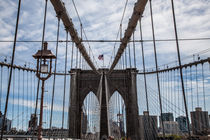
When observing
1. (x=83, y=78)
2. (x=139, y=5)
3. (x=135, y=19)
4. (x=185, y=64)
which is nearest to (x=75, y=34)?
(x=135, y=19)

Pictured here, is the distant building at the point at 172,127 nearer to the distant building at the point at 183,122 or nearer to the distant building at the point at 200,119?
the distant building at the point at 183,122

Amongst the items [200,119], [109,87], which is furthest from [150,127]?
[109,87]

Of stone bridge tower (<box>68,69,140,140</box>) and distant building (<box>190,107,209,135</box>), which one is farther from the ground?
stone bridge tower (<box>68,69,140,140</box>)

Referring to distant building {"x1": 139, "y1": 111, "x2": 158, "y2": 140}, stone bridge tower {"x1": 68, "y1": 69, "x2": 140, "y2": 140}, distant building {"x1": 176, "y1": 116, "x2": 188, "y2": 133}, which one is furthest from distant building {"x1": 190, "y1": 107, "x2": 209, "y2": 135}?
stone bridge tower {"x1": 68, "y1": 69, "x2": 140, "y2": 140}

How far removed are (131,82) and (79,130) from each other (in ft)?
27.3

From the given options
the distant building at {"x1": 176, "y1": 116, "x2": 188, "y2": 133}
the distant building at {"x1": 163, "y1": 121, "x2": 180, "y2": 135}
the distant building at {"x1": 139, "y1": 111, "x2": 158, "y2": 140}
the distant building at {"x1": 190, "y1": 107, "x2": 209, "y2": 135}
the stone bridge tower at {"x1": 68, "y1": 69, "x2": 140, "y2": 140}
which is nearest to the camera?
the distant building at {"x1": 176, "y1": 116, "x2": 188, "y2": 133}

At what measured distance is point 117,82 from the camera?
82.6 ft

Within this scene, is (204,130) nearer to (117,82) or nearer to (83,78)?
(117,82)

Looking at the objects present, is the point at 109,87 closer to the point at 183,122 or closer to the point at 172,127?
the point at 172,127

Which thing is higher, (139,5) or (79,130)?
(139,5)

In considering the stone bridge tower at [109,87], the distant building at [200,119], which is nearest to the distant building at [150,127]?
the distant building at [200,119]

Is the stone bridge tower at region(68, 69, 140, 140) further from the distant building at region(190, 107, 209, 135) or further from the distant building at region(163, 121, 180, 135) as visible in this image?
the distant building at region(190, 107, 209, 135)

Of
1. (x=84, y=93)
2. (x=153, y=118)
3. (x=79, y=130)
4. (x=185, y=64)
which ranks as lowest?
(x=79, y=130)

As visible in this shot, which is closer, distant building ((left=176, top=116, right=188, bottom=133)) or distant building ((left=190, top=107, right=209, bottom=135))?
distant building ((left=176, top=116, right=188, bottom=133))
